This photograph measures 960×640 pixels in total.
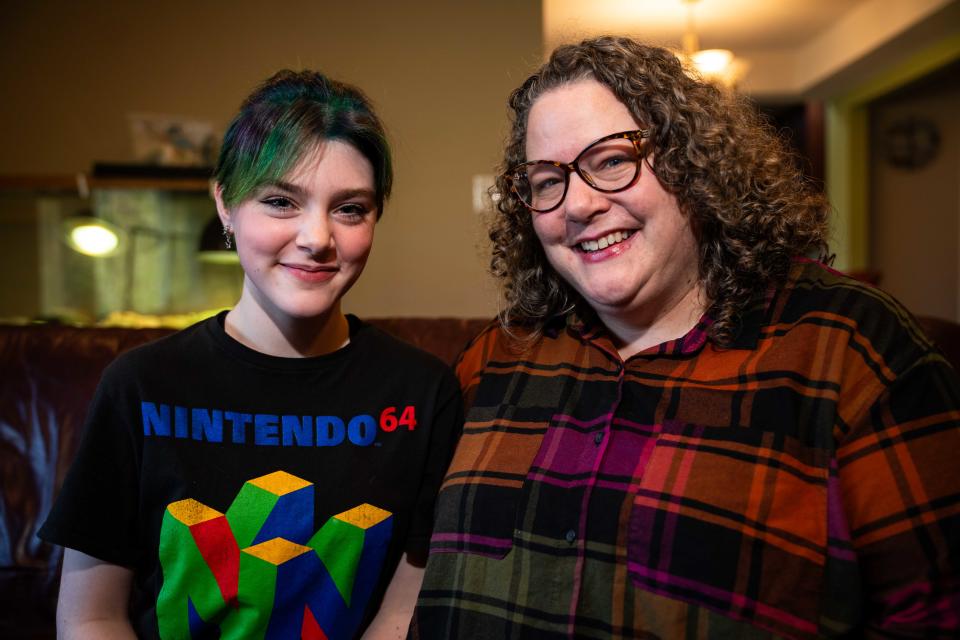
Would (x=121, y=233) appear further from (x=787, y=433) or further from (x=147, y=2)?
(x=787, y=433)

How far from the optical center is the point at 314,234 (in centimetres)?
115

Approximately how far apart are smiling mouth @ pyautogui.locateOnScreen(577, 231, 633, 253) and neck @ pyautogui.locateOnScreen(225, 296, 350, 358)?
44 centimetres

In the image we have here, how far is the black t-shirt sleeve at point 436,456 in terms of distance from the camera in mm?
1324

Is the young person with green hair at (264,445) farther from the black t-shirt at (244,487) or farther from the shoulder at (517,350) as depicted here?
the shoulder at (517,350)

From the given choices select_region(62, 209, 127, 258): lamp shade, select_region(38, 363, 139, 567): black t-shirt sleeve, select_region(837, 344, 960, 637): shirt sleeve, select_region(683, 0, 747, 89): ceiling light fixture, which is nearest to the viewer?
select_region(837, 344, 960, 637): shirt sleeve

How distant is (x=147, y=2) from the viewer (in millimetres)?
3637

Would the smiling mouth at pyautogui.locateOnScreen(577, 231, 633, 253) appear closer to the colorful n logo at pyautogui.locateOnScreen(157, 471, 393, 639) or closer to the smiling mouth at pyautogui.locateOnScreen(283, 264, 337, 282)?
the smiling mouth at pyautogui.locateOnScreen(283, 264, 337, 282)

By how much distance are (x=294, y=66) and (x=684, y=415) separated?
10.0ft

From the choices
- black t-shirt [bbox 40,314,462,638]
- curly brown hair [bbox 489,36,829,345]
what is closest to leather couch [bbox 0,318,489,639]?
black t-shirt [bbox 40,314,462,638]

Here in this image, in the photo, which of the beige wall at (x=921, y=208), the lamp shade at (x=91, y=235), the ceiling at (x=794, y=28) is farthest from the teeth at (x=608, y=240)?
the beige wall at (x=921, y=208)

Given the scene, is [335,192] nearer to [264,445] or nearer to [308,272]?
[308,272]

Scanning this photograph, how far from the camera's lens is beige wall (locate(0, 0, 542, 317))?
11.9 feet

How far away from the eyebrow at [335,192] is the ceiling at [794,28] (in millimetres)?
3606

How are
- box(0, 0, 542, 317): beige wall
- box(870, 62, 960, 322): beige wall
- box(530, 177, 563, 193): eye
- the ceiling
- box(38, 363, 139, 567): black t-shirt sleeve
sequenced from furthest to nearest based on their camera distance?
box(870, 62, 960, 322): beige wall < the ceiling < box(0, 0, 542, 317): beige wall < box(530, 177, 563, 193): eye < box(38, 363, 139, 567): black t-shirt sleeve
